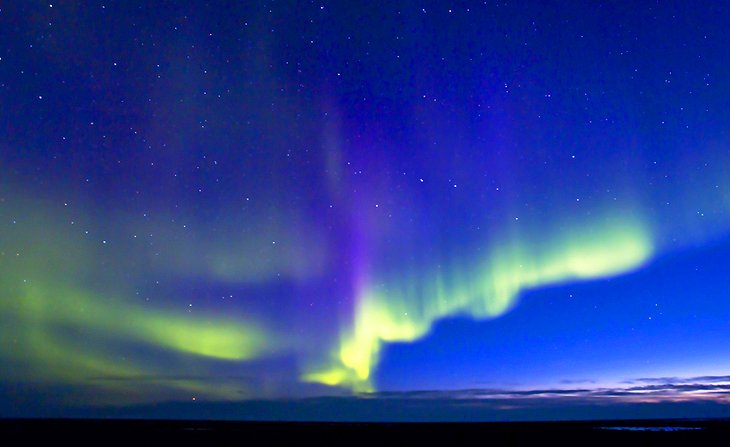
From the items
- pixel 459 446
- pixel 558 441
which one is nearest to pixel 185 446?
pixel 459 446

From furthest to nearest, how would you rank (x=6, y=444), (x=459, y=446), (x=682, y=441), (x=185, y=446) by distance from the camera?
1. (x=682, y=441)
2. (x=459, y=446)
3. (x=185, y=446)
4. (x=6, y=444)

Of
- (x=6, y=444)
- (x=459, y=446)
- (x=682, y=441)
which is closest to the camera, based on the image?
(x=6, y=444)

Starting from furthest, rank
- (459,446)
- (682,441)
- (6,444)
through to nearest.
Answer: (682,441), (459,446), (6,444)

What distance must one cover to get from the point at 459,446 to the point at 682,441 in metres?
11.1

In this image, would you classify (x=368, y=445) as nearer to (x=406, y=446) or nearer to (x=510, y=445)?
(x=406, y=446)

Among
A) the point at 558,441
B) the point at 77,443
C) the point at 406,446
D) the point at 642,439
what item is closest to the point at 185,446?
the point at 77,443

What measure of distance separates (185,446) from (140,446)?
6.66 feet

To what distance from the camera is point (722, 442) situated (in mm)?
24141

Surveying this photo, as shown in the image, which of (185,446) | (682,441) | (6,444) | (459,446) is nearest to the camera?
(6,444)

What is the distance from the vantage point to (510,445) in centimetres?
2533

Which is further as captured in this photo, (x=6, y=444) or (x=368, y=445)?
(x=368, y=445)

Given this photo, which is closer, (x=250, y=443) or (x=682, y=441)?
(x=250, y=443)

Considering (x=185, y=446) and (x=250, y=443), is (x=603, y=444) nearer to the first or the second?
(x=250, y=443)

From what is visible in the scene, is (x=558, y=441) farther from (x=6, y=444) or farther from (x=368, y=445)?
(x=6, y=444)
